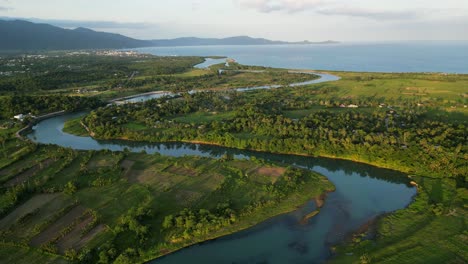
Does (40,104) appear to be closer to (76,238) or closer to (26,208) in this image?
(26,208)

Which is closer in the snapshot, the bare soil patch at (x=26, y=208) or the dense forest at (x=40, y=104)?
the bare soil patch at (x=26, y=208)

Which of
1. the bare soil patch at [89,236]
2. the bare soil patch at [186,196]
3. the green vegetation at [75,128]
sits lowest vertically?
the bare soil patch at [89,236]

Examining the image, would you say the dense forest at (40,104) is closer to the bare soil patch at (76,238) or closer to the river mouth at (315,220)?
the river mouth at (315,220)

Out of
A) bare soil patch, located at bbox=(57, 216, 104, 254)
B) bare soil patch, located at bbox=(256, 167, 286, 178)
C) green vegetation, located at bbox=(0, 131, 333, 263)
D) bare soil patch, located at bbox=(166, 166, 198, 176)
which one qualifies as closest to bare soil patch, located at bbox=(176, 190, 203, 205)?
green vegetation, located at bbox=(0, 131, 333, 263)

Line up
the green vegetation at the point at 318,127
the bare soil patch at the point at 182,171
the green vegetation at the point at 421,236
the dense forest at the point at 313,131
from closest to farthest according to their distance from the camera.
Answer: the green vegetation at the point at 421,236 → the bare soil patch at the point at 182,171 → the dense forest at the point at 313,131 → the green vegetation at the point at 318,127

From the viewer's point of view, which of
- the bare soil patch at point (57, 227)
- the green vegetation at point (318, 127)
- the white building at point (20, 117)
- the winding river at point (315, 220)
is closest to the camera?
the winding river at point (315, 220)

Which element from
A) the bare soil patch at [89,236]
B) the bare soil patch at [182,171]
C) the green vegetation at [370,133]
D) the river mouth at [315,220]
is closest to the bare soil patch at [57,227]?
the bare soil patch at [89,236]

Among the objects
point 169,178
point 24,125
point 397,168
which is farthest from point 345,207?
point 24,125

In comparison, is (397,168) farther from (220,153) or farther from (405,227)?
(220,153)

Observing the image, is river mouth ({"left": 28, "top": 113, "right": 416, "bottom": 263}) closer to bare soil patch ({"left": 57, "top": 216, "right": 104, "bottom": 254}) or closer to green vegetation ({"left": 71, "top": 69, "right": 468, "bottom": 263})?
green vegetation ({"left": 71, "top": 69, "right": 468, "bottom": 263})
